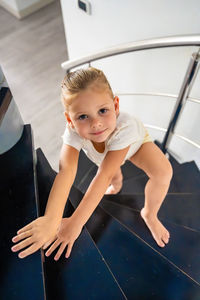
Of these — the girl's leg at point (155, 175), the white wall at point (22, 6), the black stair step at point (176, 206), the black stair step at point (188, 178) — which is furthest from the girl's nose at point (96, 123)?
the white wall at point (22, 6)

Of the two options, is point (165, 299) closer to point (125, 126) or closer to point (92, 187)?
point (92, 187)

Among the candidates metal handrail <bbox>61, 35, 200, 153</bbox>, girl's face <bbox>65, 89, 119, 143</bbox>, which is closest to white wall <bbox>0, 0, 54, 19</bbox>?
metal handrail <bbox>61, 35, 200, 153</bbox>

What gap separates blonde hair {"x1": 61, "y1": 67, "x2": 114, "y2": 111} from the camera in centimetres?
92

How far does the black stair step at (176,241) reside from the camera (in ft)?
4.00

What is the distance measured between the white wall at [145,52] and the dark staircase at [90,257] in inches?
33.7

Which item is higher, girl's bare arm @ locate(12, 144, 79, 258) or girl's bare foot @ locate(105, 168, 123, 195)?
girl's bare arm @ locate(12, 144, 79, 258)

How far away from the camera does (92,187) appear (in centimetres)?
110

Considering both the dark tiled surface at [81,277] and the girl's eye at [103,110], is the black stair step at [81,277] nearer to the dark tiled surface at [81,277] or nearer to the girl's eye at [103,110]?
the dark tiled surface at [81,277]

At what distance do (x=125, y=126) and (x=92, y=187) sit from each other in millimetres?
307

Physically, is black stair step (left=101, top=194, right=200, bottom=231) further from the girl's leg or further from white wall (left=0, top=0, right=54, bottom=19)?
white wall (left=0, top=0, right=54, bottom=19)

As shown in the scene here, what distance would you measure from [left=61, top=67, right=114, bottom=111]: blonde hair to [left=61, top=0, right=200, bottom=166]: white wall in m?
0.71

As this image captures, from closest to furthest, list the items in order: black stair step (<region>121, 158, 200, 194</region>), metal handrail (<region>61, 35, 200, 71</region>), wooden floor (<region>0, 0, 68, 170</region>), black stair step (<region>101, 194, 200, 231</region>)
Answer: metal handrail (<region>61, 35, 200, 71</region>), black stair step (<region>101, 194, 200, 231</region>), black stair step (<region>121, 158, 200, 194</region>), wooden floor (<region>0, 0, 68, 170</region>)

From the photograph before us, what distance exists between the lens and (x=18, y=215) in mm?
1079

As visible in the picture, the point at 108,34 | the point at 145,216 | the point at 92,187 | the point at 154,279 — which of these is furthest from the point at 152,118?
the point at 154,279
